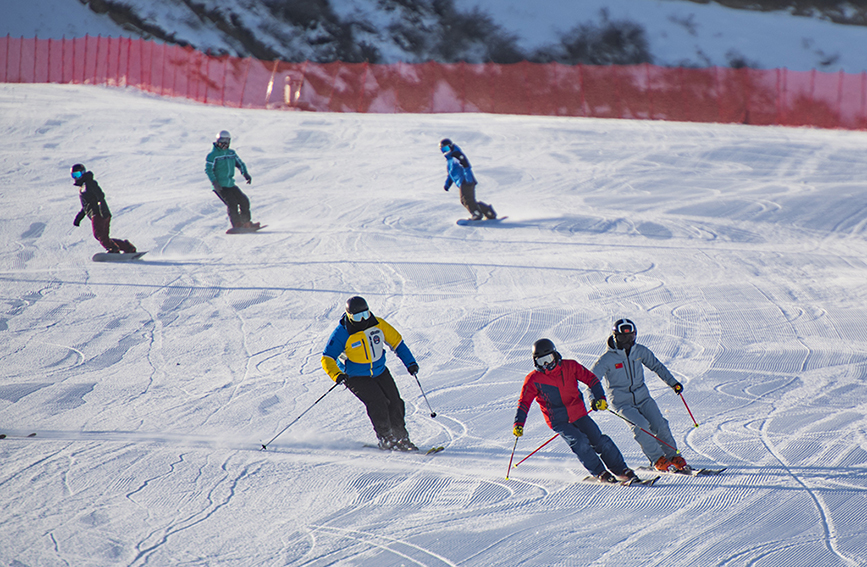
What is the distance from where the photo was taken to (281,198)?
1560 cm

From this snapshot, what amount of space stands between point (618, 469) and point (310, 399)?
9.96 feet

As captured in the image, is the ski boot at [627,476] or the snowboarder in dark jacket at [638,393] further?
the snowboarder in dark jacket at [638,393]

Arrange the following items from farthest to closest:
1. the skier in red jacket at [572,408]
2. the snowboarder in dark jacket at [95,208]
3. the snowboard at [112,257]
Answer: the snowboard at [112,257], the snowboarder in dark jacket at [95,208], the skier in red jacket at [572,408]

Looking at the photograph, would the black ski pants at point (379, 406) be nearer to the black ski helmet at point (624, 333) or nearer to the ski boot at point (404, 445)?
the ski boot at point (404, 445)

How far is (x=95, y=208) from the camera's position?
11.5m

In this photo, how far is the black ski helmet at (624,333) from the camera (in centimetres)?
523

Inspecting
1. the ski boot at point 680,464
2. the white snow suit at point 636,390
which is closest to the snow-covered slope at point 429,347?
the ski boot at point 680,464

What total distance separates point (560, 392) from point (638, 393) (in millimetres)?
647

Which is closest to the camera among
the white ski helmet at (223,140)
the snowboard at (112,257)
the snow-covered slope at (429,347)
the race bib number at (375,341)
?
the snow-covered slope at (429,347)

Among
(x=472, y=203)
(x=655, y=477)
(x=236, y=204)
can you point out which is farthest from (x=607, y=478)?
(x=236, y=204)

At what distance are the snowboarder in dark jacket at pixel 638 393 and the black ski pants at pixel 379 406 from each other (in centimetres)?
163

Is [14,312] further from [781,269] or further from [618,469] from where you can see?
[781,269]

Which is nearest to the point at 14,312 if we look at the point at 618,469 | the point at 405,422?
the point at 405,422

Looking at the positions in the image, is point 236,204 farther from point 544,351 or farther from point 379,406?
point 544,351
